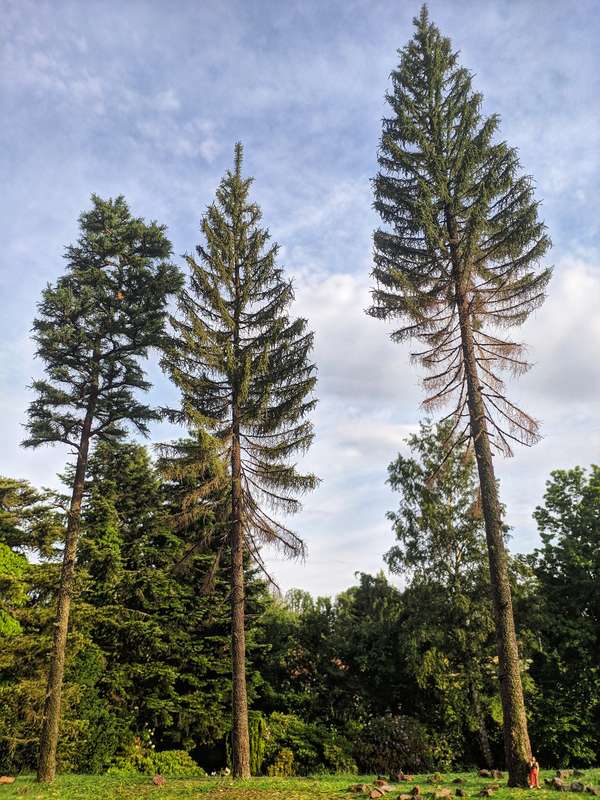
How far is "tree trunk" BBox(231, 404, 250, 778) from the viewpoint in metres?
12.8

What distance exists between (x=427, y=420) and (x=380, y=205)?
1064 centimetres

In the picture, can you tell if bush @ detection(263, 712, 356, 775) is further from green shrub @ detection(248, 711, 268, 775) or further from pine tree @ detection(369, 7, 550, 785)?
pine tree @ detection(369, 7, 550, 785)

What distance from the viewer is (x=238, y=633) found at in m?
13.7

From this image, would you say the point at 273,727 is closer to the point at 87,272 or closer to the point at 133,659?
the point at 133,659

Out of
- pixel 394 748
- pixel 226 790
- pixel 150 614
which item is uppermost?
pixel 150 614

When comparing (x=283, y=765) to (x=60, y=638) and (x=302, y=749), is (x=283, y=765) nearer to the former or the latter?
(x=302, y=749)

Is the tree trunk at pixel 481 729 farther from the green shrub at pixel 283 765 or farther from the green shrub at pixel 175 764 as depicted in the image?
the green shrub at pixel 175 764

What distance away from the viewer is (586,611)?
70.2 feet

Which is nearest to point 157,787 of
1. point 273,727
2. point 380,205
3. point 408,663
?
point 273,727

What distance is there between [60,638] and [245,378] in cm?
818

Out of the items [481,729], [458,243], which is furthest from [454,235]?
[481,729]

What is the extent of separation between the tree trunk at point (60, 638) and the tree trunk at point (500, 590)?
33.9 feet

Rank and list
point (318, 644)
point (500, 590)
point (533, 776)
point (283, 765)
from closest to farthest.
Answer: point (533, 776) < point (500, 590) < point (283, 765) < point (318, 644)

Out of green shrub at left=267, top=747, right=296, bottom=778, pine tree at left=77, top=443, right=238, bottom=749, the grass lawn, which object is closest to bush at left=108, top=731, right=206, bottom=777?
pine tree at left=77, top=443, right=238, bottom=749
